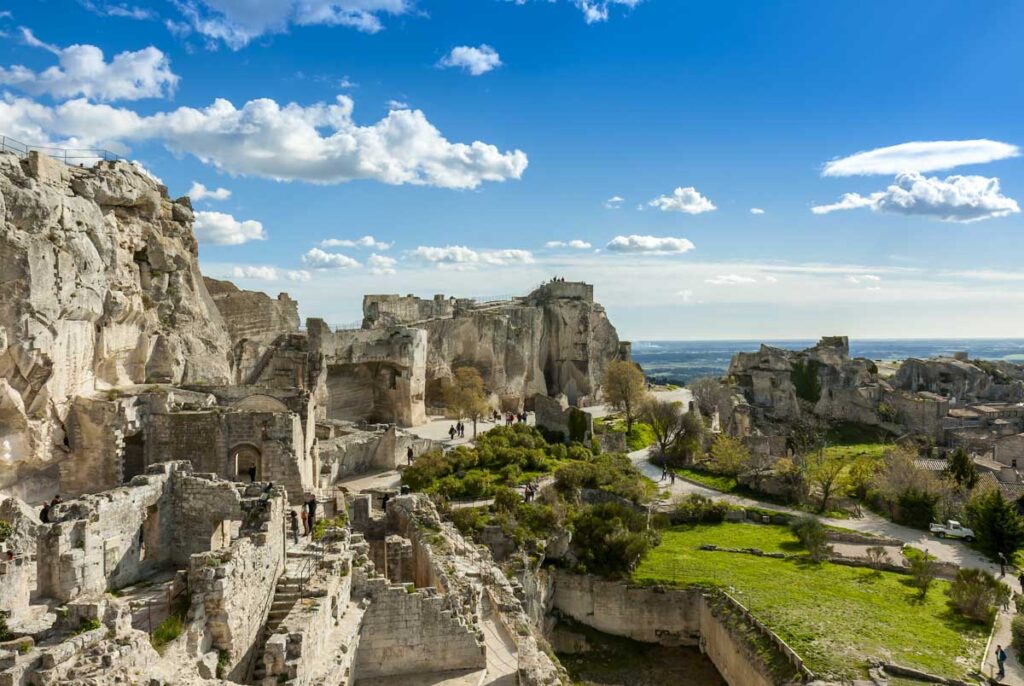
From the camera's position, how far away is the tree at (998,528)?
1009 inches

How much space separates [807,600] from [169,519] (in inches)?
667

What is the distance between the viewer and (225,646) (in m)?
8.59

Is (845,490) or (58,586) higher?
(58,586)

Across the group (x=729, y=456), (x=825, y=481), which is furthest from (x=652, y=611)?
(x=729, y=456)

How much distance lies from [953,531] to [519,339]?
82.8ft

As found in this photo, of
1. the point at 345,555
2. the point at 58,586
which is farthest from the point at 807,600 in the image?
the point at 58,586

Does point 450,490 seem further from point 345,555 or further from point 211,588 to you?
point 211,588

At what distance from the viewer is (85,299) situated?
2048cm

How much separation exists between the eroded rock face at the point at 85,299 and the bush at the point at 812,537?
21322 mm

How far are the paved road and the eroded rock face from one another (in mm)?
20192

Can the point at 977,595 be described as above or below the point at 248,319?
below

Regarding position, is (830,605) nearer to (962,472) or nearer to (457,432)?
(457,432)

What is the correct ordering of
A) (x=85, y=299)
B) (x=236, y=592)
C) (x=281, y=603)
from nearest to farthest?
(x=236, y=592) → (x=281, y=603) → (x=85, y=299)

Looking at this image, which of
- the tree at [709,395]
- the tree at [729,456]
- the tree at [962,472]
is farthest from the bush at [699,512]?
the tree at [709,395]
